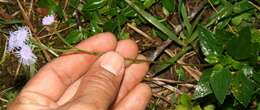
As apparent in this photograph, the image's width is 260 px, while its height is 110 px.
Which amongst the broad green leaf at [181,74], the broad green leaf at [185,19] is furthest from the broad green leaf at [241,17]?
the broad green leaf at [181,74]

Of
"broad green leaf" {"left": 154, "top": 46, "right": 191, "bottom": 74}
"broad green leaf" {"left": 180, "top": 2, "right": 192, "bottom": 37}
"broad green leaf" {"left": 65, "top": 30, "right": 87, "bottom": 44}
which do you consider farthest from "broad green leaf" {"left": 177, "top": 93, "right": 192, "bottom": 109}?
"broad green leaf" {"left": 65, "top": 30, "right": 87, "bottom": 44}

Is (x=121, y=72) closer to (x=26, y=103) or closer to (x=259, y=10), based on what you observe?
(x=26, y=103)

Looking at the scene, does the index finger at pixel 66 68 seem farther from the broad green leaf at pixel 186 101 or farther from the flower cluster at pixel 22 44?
the broad green leaf at pixel 186 101

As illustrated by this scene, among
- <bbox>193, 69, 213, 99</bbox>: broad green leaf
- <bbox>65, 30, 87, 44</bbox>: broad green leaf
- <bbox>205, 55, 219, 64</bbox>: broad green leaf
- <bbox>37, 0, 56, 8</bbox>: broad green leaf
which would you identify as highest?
<bbox>37, 0, 56, 8</bbox>: broad green leaf

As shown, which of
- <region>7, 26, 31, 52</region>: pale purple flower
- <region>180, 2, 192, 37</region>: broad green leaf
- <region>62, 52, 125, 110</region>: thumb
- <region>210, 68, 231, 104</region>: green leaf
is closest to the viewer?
<region>62, 52, 125, 110</region>: thumb

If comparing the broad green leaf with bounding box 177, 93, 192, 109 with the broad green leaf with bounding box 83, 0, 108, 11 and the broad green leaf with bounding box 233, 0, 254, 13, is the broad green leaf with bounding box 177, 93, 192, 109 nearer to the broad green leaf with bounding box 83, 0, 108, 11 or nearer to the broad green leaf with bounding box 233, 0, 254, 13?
the broad green leaf with bounding box 233, 0, 254, 13

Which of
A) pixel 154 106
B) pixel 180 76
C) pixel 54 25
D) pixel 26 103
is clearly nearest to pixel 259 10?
pixel 180 76

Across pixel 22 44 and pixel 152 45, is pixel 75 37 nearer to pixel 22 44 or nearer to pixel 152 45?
pixel 152 45
